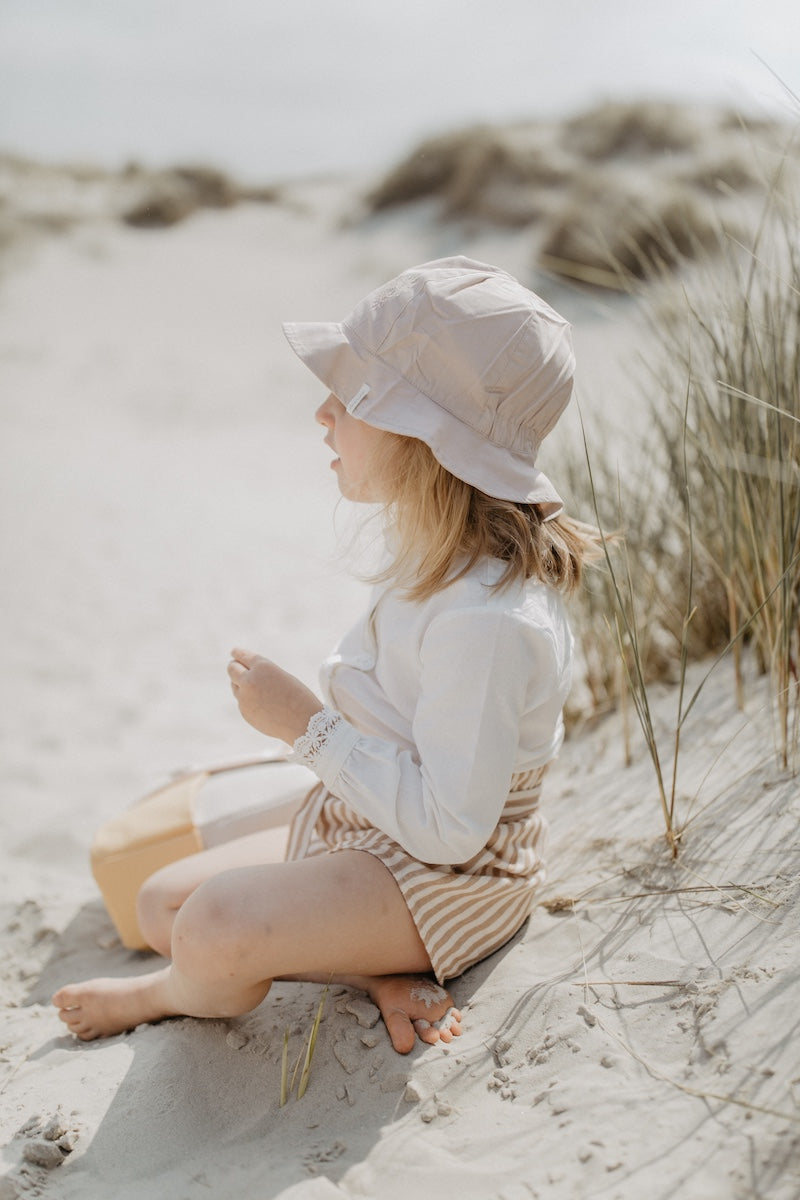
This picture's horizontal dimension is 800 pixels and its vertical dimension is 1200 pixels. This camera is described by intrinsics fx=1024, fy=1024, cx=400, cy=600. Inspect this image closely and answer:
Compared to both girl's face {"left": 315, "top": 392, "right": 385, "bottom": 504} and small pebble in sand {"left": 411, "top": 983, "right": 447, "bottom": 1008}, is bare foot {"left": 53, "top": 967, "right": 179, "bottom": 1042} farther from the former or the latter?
girl's face {"left": 315, "top": 392, "right": 385, "bottom": 504}

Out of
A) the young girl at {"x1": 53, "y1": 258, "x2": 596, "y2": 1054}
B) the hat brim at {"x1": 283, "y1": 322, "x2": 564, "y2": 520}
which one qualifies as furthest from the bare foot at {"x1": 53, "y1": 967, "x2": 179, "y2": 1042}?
the hat brim at {"x1": 283, "y1": 322, "x2": 564, "y2": 520}

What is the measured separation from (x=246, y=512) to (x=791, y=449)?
3906 millimetres

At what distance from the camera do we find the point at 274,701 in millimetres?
1486

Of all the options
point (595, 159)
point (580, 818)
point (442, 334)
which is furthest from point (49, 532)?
point (595, 159)

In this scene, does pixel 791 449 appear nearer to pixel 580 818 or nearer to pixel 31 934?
pixel 580 818

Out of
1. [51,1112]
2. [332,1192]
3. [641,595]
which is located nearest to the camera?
[332,1192]

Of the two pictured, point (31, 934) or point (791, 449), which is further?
point (31, 934)

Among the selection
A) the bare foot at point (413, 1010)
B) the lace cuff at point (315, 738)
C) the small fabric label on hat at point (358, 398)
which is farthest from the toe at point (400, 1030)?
the small fabric label on hat at point (358, 398)

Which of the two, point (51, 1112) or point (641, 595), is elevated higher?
point (641, 595)

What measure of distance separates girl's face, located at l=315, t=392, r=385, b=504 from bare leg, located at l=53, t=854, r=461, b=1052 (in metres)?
0.53

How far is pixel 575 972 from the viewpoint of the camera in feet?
4.88

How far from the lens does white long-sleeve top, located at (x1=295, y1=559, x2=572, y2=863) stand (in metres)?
1.33

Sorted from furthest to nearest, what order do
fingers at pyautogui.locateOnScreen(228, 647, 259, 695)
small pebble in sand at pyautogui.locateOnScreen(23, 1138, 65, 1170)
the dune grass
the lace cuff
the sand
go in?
the dune grass
fingers at pyautogui.locateOnScreen(228, 647, 259, 695)
the lace cuff
small pebble in sand at pyautogui.locateOnScreen(23, 1138, 65, 1170)
the sand

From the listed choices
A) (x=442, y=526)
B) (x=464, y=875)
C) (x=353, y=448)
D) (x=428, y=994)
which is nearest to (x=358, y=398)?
(x=353, y=448)
